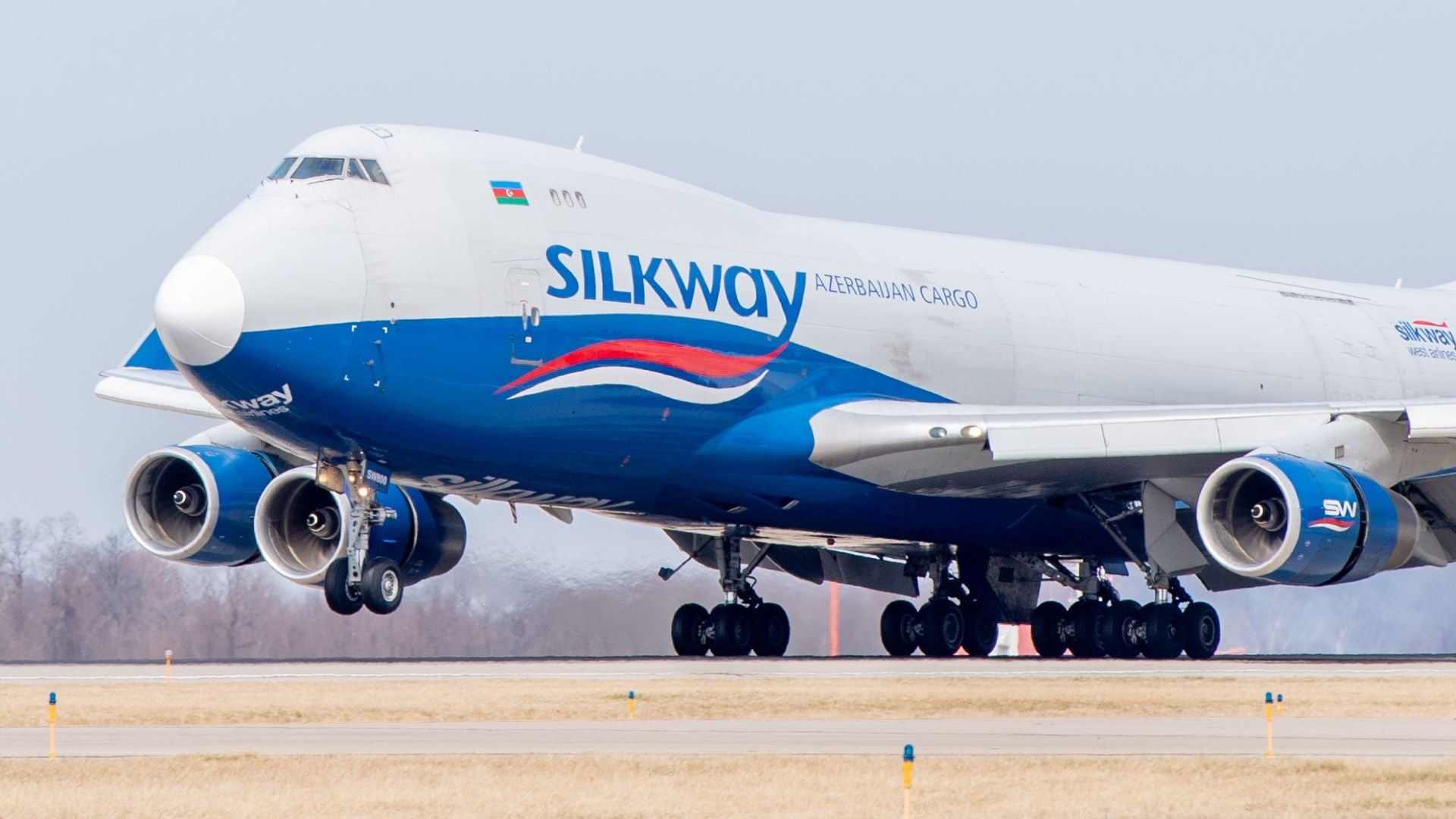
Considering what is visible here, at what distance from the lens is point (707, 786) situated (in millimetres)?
13836

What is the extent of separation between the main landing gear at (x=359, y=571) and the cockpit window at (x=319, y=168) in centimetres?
316

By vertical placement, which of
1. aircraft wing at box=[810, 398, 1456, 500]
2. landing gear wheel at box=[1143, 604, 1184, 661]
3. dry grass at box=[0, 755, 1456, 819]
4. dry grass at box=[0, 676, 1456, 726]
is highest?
aircraft wing at box=[810, 398, 1456, 500]

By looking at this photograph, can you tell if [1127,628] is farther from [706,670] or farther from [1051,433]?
[706,670]

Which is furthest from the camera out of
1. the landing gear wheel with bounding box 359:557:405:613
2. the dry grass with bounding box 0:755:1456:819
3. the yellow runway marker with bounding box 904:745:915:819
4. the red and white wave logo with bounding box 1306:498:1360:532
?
the red and white wave logo with bounding box 1306:498:1360:532

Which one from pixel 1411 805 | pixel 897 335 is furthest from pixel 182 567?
pixel 1411 805

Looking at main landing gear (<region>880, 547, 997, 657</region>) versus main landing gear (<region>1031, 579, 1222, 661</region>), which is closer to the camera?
main landing gear (<region>1031, 579, 1222, 661</region>)

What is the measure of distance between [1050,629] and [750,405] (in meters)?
7.88

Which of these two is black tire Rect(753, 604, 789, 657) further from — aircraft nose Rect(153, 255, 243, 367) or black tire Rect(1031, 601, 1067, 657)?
aircraft nose Rect(153, 255, 243, 367)

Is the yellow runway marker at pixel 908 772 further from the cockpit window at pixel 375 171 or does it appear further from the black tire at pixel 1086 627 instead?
the black tire at pixel 1086 627

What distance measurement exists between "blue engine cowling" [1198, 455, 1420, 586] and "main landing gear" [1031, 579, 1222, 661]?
10.2 feet

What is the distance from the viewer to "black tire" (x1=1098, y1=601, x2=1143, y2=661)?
97.2 feet

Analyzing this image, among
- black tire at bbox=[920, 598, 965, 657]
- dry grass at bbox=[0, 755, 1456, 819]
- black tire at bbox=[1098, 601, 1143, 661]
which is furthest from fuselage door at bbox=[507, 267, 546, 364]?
black tire at bbox=[1098, 601, 1143, 661]

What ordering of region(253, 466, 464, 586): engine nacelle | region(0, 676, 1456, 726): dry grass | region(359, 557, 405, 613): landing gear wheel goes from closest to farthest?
1. region(0, 676, 1456, 726): dry grass
2. region(359, 557, 405, 613): landing gear wheel
3. region(253, 466, 464, 586): engine nacelle

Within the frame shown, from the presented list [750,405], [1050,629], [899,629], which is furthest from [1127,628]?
[750,405]
